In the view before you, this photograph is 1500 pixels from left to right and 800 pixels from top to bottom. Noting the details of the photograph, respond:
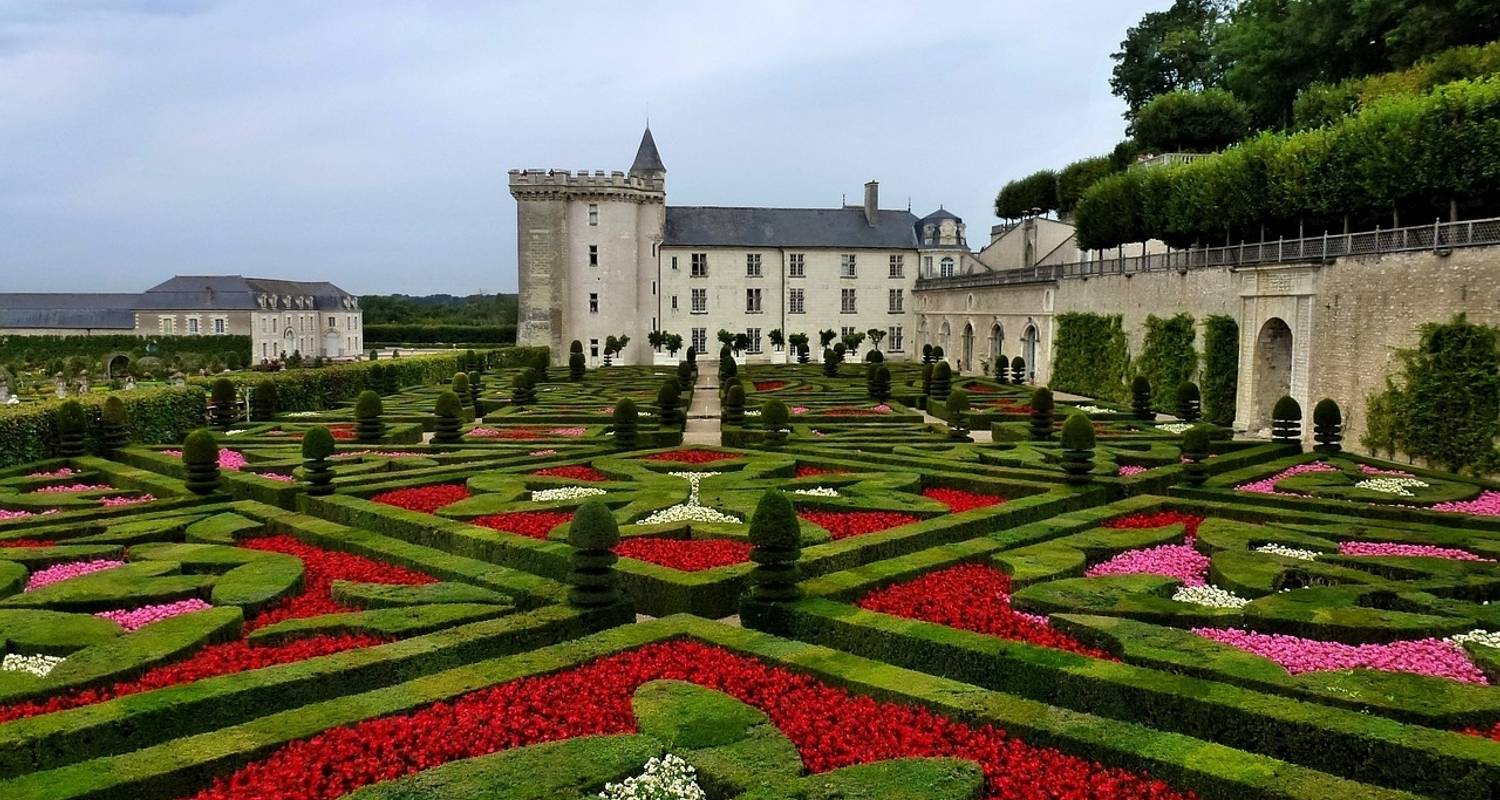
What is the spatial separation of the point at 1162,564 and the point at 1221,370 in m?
19.7

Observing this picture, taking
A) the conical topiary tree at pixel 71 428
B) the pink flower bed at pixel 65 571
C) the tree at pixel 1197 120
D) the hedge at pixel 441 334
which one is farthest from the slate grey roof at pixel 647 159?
the pink flower bed at pixel 65 571

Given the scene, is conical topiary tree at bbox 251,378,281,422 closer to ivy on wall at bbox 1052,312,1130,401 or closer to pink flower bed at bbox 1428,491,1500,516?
pink flower bed at bbox 1428,491,1500,516

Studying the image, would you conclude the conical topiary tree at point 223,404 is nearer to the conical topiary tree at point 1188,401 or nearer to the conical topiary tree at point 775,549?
the conical topiary tree at point 775,549

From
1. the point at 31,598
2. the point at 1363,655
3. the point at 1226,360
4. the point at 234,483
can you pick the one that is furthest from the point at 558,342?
the point at 1363,655

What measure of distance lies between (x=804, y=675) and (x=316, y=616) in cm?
467

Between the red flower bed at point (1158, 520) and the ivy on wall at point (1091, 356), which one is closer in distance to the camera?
the red flower bed at point (1158, 520)

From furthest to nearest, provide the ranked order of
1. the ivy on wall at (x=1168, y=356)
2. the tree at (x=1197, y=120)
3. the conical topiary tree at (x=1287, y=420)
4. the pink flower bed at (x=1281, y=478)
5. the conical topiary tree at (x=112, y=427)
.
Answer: the tree at (x=1197, y=120) < the ivy on wall at (x=1168, y=356) < the conical topiary tree at (x=1287, y=420) < the conical topiary tree at (x=112, y=427) < the pink flower bed at (x=1281, y=478)

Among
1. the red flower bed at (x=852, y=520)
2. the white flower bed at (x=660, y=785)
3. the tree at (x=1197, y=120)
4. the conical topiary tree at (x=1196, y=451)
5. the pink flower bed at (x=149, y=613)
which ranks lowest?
the white flower bed at (x=660, y=785)

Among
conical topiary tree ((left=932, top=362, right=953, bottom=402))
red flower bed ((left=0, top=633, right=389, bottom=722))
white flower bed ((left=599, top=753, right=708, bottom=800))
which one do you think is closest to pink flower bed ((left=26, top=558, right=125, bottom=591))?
red flower bed ((left=0, top=633, right=389, bottom=722))

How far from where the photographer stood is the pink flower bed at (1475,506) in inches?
573

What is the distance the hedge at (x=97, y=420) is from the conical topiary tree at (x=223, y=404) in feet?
2.26

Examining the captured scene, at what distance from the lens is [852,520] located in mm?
13664

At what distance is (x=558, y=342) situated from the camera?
57.4 meters

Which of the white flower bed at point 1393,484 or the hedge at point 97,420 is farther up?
the hedge at point 97,420
